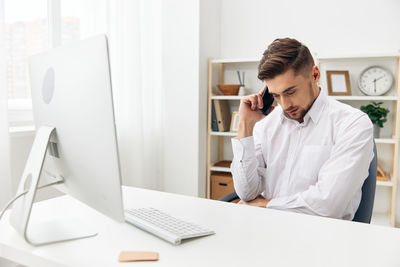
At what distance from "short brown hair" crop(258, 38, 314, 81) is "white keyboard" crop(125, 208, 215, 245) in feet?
2.46

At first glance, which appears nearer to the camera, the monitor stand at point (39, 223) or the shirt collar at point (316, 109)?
the monitor stand at point (39, 223)

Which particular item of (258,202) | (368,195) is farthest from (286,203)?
(368,195)

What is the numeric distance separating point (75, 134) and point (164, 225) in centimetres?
35

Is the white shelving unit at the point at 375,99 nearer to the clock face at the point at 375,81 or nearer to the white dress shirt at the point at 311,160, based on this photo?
the clock face at the point at 375,81

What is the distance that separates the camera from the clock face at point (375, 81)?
2.93m

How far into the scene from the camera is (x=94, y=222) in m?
1.11

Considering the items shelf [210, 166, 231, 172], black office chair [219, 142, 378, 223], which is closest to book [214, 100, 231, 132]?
shelf [210, 166, 231, 172]

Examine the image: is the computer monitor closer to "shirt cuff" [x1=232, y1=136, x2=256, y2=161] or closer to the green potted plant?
"shirt cuff" [x1=232, y1=136, x2=256, y2=161]

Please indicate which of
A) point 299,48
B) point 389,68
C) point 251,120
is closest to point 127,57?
point 251,120

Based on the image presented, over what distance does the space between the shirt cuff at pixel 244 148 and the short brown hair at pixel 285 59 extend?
0.30 m

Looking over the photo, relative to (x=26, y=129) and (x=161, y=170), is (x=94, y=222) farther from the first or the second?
(x=161, y=170)

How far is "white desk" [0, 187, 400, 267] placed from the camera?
85 centimetres

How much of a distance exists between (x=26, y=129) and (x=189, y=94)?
1400 millimetres

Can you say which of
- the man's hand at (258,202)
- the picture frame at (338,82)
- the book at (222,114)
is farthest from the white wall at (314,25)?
the man's hand at (258,202)
